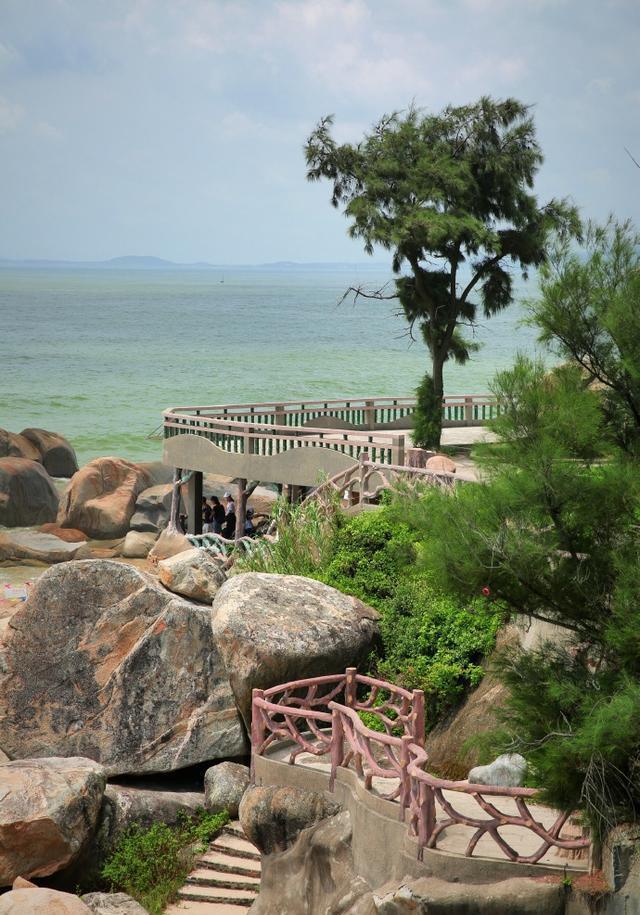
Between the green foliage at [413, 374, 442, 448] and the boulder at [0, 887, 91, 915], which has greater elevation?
the green foliage at [413, 374, 442, 448]

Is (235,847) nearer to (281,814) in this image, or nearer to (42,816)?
(281,814)

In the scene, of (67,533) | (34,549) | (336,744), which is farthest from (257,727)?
(67,533)

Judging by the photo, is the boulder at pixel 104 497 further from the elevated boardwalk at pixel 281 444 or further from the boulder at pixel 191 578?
the boulder at pixel 191 578

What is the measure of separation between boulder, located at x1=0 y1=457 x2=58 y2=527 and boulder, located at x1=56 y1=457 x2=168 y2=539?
6.80 ft

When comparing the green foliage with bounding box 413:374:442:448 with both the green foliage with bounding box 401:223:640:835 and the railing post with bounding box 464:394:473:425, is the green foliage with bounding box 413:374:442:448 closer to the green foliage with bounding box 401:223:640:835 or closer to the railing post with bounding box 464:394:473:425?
the railing post with bounding box 464:394:473:425

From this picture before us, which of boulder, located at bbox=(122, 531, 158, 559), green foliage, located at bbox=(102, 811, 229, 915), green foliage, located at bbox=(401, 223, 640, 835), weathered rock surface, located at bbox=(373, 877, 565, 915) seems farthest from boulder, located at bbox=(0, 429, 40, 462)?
green foliage, located at bbox=(401, 223, 640, 835)

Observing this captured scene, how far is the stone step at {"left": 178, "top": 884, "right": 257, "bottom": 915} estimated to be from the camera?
14.9m

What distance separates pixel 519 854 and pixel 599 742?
216cm

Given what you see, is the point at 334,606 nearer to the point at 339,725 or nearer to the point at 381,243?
the point at 339,725

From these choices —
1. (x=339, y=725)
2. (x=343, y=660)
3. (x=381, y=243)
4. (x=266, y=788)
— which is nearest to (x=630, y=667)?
(x=339, y=725)

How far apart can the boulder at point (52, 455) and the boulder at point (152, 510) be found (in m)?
11.0

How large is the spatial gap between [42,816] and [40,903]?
171 cm

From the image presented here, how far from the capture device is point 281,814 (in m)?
13.9

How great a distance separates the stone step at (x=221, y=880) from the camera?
1513 cm
